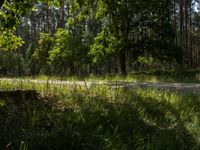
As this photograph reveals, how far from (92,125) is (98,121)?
31 centimetres

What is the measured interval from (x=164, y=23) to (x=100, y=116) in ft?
87.2

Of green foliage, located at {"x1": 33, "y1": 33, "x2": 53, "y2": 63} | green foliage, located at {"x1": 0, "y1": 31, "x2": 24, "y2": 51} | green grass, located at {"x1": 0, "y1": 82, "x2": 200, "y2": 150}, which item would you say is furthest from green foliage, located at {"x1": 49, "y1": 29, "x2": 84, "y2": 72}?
green grass, located at {"x1": 0, "y1": 82, "x2": 200, "y2": 150}

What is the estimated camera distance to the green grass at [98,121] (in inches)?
261

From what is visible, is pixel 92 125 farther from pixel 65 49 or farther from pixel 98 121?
pixel 65 49

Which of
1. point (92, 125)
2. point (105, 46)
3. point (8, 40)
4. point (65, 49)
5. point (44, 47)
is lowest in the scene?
point (92, 125)

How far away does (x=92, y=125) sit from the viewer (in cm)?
775

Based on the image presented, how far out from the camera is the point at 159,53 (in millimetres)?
34469

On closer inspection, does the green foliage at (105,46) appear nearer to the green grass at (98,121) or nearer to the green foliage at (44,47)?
the green grass at (98,121)

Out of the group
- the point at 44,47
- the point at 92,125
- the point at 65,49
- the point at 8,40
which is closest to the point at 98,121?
the point at 92,125

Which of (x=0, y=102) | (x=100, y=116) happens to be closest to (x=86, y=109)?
(x=100, y=116)

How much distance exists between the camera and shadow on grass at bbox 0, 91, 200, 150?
659 cm

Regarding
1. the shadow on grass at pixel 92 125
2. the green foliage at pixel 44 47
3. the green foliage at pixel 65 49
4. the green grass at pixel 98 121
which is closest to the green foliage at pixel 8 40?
the green grass at pixel 98 121

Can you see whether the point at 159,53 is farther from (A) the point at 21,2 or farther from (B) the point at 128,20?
(A) the point at 21,2

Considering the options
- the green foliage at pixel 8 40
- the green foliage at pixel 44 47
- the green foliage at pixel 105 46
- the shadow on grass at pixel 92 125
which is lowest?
the shadow on grass at pixel 92 125
